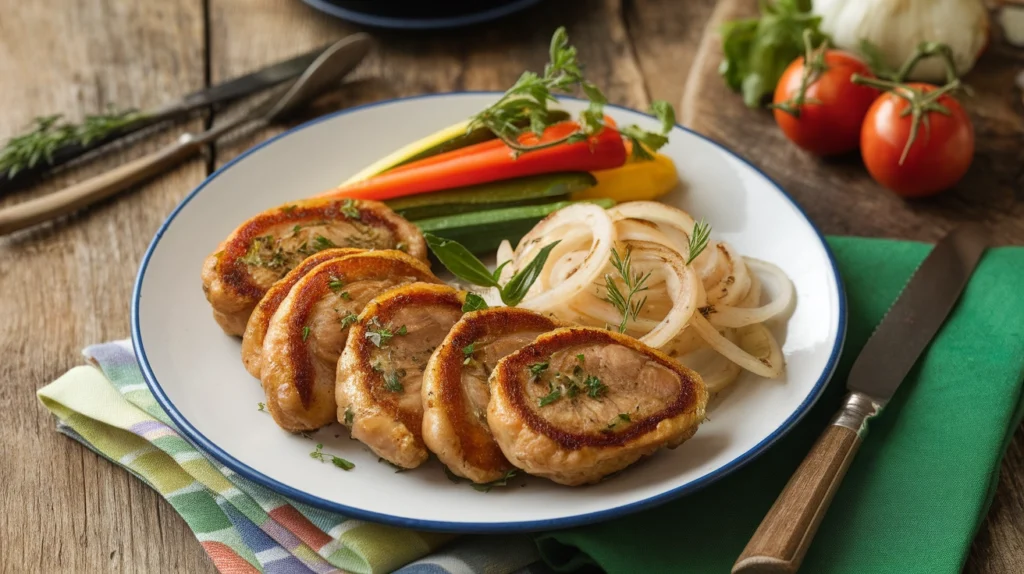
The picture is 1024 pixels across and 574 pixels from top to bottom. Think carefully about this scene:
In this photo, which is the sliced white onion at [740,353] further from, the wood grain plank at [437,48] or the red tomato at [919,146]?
the wood grain plank at [437,48]

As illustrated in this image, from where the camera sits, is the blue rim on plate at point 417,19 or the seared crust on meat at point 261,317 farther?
the blue rim on plate at point 417,19

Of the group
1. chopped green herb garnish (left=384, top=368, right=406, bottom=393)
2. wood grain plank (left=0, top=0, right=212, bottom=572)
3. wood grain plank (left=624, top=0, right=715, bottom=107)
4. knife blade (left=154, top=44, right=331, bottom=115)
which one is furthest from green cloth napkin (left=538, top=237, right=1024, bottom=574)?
knife blade (left=154, top=44, right=331, bottom=115)

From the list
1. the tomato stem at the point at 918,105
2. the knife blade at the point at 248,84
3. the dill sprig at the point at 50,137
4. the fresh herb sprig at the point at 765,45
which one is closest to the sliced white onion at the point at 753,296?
the tomato stem at the point at 918,105

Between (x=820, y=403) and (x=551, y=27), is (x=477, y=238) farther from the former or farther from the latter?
(x=551, y=27)

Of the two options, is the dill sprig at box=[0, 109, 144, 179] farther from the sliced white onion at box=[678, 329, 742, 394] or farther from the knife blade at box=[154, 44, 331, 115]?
the sliced white onion at box=[678, 329, 742, 394]

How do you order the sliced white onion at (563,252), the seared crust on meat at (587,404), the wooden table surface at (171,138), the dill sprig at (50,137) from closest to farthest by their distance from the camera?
the seared crust on meat at (587,404)
the wooden table surface at (171,138)
the sliced white onion at (563,252)
the dill sprig at (50,137)

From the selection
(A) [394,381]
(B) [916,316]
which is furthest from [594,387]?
(B) [916,316]

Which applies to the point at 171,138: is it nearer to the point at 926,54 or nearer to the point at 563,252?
the point at 563,252
